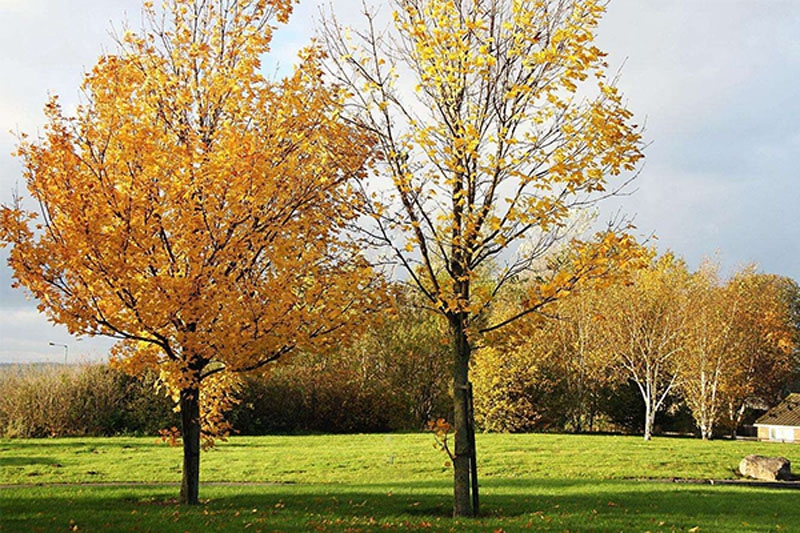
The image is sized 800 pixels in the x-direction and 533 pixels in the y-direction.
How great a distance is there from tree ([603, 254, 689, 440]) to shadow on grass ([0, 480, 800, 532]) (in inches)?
532

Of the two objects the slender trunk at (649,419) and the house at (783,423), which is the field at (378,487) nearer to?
the slender trunk at (649,419)

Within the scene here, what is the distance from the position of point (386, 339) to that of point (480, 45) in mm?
24181

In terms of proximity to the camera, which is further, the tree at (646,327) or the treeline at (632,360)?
the treeline at (632,360)

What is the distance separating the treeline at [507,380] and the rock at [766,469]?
8064 millimetres

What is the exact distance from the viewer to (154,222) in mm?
9570

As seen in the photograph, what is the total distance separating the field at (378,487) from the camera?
9703 millimetres

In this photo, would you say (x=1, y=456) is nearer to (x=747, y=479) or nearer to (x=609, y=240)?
(x=609, y=240)

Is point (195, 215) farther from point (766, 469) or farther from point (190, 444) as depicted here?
point (766, 469)

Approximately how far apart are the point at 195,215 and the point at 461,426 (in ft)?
15.4

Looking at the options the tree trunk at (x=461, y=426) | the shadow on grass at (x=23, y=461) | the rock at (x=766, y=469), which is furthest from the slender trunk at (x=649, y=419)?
the shadow on grass at (x=23, y=461)

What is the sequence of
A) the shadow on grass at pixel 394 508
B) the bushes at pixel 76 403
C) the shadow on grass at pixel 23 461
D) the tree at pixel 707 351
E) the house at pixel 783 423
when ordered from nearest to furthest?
the shadow on grass at pixel 394 508, the shadow on grass at pixel 23 461, the bushes at pixel 76 403, the tree at pixel 707 351, the house at pixel 783 423

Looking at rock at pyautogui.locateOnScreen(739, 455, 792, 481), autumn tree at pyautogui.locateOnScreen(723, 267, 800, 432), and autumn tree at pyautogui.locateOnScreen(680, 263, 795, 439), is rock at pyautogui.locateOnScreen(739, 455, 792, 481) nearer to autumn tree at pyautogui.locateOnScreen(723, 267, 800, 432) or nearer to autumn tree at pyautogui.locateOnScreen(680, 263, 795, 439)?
autumn tree at pyautogui.locateOnScreen(680, 263, 795, 439)

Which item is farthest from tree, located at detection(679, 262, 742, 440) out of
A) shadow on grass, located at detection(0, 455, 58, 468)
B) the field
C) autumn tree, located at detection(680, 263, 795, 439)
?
shadow on grass, located at detection(0, 455, 58, 468)

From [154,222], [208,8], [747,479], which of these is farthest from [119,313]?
[747,479]
